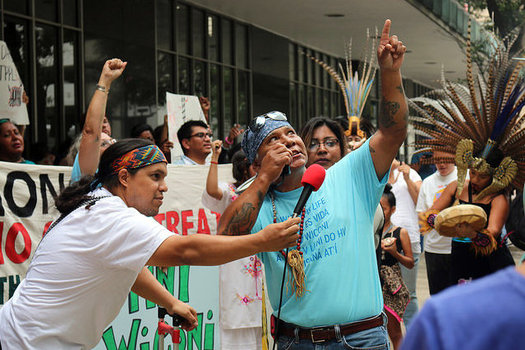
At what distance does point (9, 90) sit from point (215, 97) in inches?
342

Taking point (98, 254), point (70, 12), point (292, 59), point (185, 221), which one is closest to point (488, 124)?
point (185, 221)

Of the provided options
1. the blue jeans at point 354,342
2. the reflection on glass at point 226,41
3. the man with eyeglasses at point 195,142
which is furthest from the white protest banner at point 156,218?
the reflection on glass at point 226,41

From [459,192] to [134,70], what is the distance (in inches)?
325

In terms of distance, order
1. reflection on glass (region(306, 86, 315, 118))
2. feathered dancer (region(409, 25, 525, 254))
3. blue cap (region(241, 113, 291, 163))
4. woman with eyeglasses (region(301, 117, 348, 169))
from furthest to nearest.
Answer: reflection on glass (region(306, 86, 315, 118)), feathered dancer (region(409, 25, 525, 254)), woman with eyeglasses (region(301, 117, 348, 169)), blue cap (region(241, 113, 291, 163))

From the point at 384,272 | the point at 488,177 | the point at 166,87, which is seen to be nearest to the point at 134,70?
the point at 166,87

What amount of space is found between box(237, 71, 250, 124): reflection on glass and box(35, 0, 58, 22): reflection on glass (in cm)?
626

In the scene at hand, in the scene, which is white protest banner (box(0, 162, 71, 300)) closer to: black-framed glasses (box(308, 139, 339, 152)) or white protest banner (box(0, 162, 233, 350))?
white protest banner (box(0, 162, 233, 350))

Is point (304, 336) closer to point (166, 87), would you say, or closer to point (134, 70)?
point (134, 70)

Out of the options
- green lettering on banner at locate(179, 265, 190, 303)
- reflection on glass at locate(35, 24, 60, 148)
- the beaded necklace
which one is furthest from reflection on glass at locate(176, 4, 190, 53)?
the beaded necklace

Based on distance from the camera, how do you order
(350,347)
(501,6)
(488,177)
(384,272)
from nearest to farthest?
(350,347), (488,177), (384,272), (501,6)

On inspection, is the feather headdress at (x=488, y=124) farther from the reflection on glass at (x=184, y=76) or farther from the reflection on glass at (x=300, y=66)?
the reflection on glass at (x=300, y=66)

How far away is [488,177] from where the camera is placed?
5.48 metres

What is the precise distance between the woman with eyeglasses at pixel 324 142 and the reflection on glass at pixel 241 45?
12.4 metres

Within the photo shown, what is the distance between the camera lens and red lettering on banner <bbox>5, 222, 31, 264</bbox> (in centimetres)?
503
